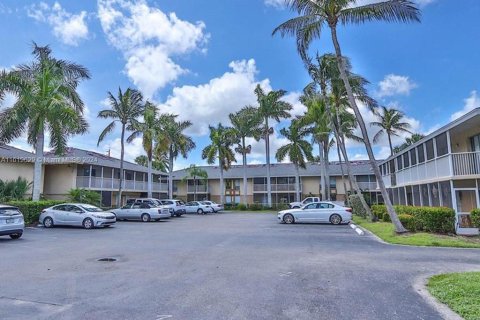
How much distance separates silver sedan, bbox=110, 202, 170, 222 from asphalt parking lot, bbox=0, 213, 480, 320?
12494 millimetres

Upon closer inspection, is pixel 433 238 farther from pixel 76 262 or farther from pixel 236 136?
pixel 236 136

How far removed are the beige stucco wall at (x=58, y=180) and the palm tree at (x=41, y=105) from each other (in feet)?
36.5

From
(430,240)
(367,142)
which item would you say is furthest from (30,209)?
(430,240)

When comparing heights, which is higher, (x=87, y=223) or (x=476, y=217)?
(x=476, y=217)

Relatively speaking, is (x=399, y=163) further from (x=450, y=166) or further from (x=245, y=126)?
(x=245, y=126)

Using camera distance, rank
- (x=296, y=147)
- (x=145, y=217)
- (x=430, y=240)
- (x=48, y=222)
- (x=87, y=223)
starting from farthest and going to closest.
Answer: (x=296, y=147) → (x=145, y=217) → (x=48, y=222) → (x=87, y=223) → (x=430, y=240)

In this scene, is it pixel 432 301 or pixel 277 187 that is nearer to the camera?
pixel 432 301

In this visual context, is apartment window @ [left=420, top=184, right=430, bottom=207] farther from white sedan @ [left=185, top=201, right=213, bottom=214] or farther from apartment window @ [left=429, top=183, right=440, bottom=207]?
white sedan @ [left=185, top=201, right=213, bottom=214]

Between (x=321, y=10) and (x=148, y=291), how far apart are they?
15.8 metres

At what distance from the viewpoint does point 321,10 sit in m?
17.7

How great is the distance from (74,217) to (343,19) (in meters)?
17.8

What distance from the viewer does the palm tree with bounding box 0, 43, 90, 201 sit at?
66.8ft

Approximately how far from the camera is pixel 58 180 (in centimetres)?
3406

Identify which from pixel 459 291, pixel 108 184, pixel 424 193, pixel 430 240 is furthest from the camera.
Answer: pixel 108 184
